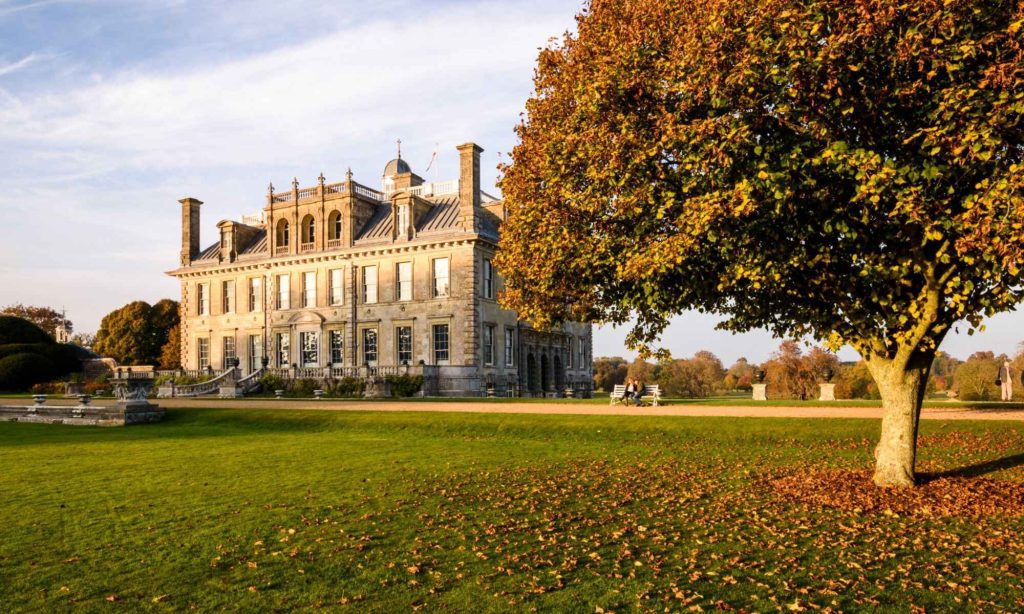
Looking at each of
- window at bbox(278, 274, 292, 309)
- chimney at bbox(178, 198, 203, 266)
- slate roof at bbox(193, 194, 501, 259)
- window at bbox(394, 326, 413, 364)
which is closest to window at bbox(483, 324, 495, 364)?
window at bbox(394, 326, 413, 364)

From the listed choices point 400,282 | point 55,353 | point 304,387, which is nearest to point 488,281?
point 400,282

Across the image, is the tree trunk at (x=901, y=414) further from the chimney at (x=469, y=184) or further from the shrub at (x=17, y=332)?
the shrub at (x=17, y=332)

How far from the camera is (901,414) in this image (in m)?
11.6

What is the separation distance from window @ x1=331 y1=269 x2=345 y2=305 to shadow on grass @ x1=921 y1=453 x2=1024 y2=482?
1466 inches

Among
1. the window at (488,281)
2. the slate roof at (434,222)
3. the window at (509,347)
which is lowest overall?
the window at (509,347)

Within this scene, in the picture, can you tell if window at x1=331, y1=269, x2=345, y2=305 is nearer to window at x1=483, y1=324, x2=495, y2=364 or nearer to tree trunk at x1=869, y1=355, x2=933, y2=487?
window at x1=483, y1=324, x2=495, y2=364

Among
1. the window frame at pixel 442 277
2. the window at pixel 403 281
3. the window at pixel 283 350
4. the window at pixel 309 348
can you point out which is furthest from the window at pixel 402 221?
the window at pixel 283 350

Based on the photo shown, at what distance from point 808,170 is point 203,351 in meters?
49.9

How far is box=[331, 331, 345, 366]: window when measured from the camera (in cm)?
4516

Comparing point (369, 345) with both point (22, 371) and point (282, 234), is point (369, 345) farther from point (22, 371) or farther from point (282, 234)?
point (22, 371)

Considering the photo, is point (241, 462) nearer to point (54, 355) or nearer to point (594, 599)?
point (594, 599)

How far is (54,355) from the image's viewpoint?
54000 millimetres

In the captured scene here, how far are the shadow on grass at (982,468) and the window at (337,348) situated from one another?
36.5 m

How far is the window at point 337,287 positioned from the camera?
45.8 m
